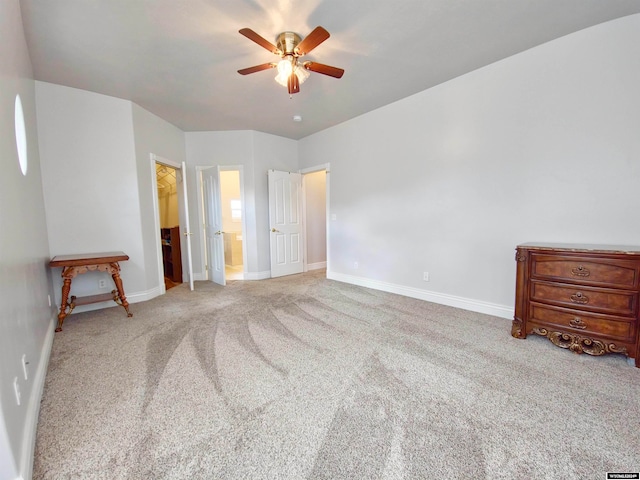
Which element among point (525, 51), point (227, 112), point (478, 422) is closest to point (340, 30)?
point (525, 51)

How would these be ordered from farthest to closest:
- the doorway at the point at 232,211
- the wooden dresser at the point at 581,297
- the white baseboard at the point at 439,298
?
the doorway at the point at 232,211 → the white baseboard at the point at 439,298 → the wooden dresser at the point at 581,297

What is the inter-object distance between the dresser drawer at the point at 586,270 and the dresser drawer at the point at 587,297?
57mm

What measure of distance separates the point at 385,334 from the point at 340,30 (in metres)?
2.75

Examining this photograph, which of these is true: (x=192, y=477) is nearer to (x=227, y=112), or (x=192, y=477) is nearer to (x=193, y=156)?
(x=227, y=112)

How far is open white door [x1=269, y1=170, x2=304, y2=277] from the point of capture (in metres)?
4.94

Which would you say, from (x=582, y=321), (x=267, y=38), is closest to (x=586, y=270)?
(x=582, y=321)

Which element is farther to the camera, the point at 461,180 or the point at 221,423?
the point at 461,180

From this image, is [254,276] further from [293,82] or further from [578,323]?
[578,323]

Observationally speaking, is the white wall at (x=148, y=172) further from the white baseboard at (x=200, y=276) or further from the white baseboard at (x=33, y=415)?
the white baseboard at (x=33, y=415)

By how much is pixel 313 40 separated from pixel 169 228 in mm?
4630

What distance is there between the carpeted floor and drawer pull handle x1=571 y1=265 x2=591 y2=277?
0.66m

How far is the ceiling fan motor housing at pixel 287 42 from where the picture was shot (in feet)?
7.26

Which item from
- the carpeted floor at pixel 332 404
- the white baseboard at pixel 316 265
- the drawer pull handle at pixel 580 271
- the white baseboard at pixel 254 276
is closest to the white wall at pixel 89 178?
the carpeted floor at pixel 332 404

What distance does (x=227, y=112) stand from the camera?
12.5ft
